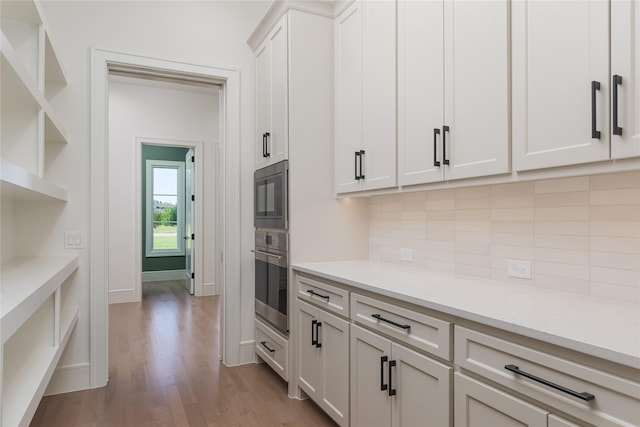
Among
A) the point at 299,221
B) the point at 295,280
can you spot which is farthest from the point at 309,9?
the point at 295,280

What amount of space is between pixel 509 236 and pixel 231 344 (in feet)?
7.61

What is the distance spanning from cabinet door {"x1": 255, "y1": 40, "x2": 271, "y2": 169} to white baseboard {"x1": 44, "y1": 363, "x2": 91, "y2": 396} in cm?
195

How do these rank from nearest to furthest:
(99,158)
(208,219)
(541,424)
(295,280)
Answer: (541,424)
(295,280)
(99,158)
(208,219)

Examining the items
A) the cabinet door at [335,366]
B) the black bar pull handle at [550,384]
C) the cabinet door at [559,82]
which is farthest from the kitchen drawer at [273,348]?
the cabinet door at [559,82]

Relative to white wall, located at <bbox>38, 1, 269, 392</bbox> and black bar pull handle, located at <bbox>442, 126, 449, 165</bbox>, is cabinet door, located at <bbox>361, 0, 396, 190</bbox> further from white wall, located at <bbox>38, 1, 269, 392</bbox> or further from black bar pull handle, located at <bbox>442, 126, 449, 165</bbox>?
white wall, located at <bbox>38, 1, 269, 392</bbox>

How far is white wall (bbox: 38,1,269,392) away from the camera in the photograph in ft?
9.39

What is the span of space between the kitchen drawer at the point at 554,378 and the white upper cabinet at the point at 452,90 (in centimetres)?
72

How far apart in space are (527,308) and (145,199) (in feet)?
24.6

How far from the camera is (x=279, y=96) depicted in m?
2.89

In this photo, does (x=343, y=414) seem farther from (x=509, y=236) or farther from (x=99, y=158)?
(x=99, y=158)

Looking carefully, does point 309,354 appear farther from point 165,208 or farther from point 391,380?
point 165,208

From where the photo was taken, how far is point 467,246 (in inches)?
83.7

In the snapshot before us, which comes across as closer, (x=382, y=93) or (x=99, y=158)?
(x=382, y=93)

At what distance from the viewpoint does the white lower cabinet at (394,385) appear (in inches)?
57.8
